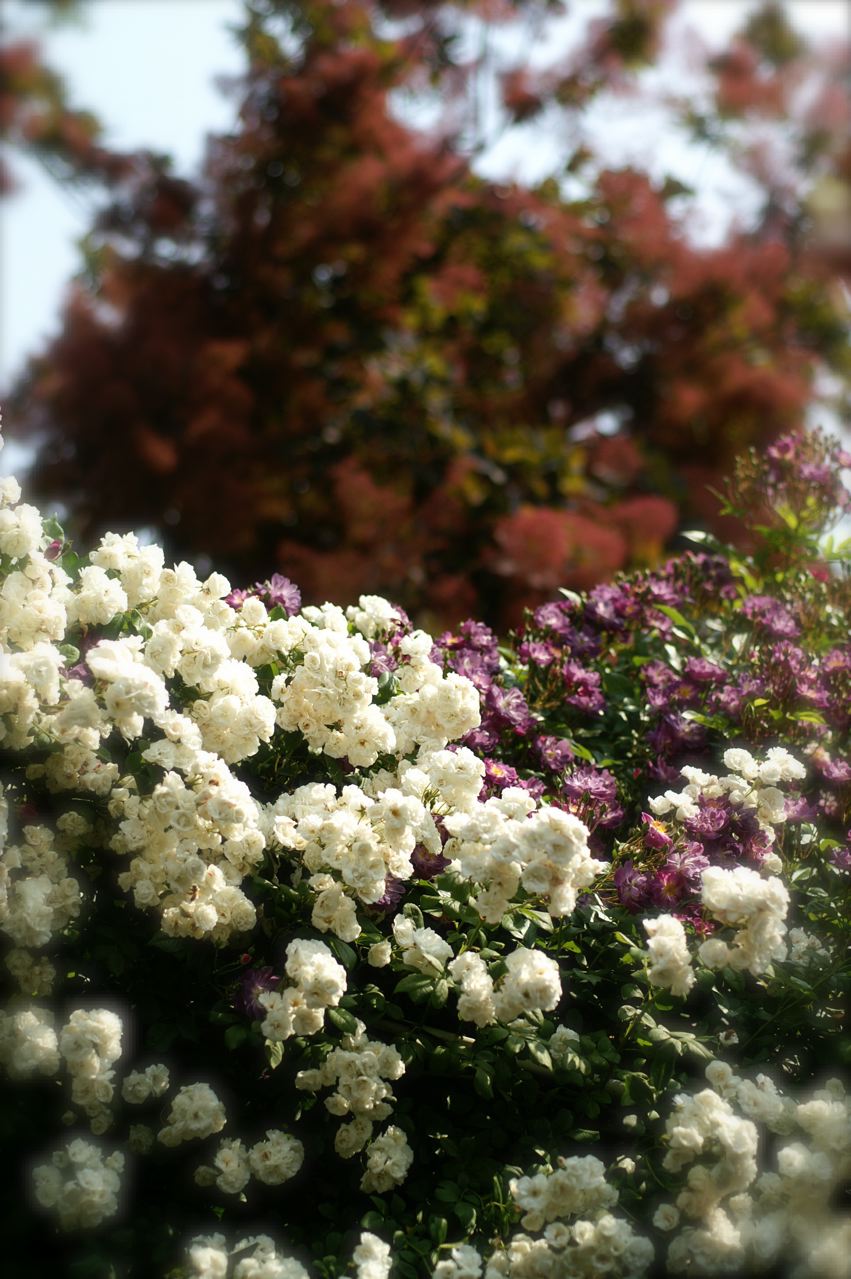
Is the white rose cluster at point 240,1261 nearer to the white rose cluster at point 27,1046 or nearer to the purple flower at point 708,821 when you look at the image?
the white rose cluster at point 27,1046

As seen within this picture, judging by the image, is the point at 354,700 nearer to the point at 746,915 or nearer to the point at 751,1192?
the point at 746,915

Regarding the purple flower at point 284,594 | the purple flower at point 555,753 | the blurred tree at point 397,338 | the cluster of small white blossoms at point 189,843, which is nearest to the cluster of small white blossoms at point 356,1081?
the cluster of small white blossoms at point 189,843

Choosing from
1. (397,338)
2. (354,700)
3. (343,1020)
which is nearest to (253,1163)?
(343,1020)

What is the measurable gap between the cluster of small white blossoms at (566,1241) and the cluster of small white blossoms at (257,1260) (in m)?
0.08

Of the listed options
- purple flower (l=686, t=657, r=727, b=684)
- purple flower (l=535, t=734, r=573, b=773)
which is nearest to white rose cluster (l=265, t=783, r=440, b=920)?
purple flower (l=535, t=734, r=573, b=773)

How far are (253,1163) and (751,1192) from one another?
2.34ft

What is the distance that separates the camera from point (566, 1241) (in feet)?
4.96

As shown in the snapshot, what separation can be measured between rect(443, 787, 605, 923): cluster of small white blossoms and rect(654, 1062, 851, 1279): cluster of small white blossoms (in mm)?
339

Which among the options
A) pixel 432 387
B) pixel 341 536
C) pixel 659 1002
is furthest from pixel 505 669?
pixel 432 387

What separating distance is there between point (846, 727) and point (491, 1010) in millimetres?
1129

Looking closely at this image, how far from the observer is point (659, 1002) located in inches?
67.8

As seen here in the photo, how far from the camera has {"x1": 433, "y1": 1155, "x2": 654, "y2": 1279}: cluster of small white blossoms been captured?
1.50 metres

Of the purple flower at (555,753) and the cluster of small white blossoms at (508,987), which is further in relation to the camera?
the purple flower at (555,753)

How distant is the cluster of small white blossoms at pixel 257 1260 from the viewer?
1.46 m
